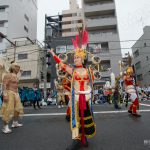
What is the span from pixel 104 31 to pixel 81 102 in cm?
2712

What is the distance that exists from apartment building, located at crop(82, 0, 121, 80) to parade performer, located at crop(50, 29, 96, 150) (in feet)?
70.4

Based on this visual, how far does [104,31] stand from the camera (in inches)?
1135

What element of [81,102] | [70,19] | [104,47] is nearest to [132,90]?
[81,102]

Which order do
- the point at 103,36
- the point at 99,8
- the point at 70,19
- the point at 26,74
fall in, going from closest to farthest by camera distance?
the point at 103,36 → the point at 26,74 → the point at 99,8 → the point at 70,19

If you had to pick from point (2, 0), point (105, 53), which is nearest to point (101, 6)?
point (105, 53)

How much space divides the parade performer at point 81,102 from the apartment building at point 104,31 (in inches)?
844

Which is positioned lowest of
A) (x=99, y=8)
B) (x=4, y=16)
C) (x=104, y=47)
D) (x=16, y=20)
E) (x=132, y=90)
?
(x=132, y=90)

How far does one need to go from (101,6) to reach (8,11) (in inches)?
592

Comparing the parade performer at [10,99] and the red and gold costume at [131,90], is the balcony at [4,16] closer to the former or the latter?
the parade performer at [10,99]

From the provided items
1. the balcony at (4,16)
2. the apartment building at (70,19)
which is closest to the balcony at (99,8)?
the balcony at (4,16)

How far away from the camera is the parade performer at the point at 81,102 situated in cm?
300

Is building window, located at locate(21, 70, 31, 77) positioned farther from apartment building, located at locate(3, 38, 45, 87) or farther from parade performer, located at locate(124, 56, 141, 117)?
parade performer, located at locate(124, 56, 141, 117)

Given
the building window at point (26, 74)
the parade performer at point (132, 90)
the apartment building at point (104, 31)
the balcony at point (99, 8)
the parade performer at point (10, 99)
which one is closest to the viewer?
the parade performer at point (10, 99)

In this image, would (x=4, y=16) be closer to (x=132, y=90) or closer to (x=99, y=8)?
(x=99, y=8)
